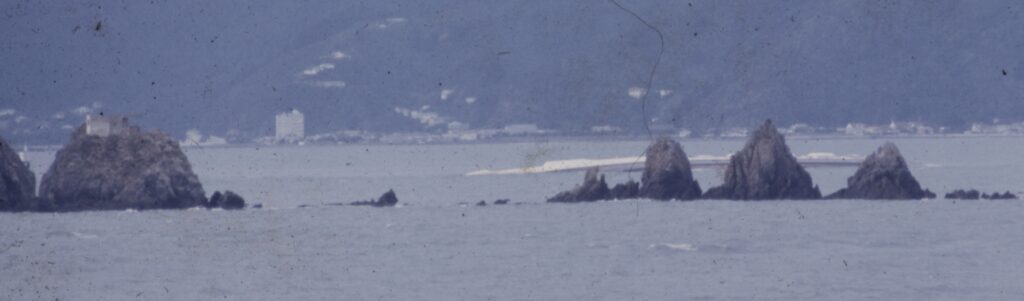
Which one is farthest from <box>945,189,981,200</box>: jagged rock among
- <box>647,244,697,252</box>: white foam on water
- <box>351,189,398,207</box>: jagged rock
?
<box>647,244,697,252</box>: white foam on water

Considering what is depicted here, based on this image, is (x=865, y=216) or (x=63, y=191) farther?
(x=63, y=191)

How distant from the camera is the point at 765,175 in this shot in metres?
94.6

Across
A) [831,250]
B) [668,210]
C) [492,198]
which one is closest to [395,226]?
[668,210]

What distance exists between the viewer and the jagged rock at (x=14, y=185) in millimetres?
90062

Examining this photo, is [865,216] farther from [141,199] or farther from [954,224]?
[141,199]

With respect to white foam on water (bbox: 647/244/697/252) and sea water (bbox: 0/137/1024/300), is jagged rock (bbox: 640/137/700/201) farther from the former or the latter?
white foam on water (bbox: 647/244/697/252)

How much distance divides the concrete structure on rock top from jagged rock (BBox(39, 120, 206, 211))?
5.3 inches

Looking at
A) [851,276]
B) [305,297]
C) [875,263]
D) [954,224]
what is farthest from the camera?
[954,224]

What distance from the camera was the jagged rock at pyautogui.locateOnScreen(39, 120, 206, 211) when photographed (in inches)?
3563

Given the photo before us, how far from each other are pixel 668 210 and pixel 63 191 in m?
25.9

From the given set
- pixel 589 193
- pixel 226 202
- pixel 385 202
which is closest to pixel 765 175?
pixel 589 193

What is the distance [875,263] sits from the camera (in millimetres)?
62125

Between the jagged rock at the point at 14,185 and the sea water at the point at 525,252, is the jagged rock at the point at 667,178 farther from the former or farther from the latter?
the jagged rock at the point at 14,185

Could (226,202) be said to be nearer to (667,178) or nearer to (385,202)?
(385,202)
